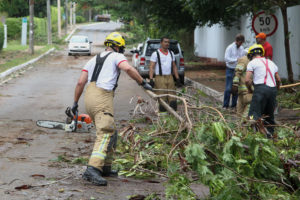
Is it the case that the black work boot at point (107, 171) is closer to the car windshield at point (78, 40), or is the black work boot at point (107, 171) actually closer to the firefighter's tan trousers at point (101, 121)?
the firefighter's tan trousers at point (101, 121)

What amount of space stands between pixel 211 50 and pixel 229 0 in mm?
12963

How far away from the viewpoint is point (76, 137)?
9.66 meters

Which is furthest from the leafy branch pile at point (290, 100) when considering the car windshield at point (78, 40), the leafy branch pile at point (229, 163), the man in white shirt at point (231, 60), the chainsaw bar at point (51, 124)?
the car windshield at point (78, 40)

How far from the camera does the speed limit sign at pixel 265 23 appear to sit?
1395 centimetres

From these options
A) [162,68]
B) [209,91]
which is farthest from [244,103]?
[209,91]

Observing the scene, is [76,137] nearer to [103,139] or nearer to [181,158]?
[103,139]

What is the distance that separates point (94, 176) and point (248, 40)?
18.7m

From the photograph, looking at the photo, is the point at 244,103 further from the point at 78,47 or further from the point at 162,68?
the point at 78,47

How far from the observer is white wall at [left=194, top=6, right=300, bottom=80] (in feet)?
59.3

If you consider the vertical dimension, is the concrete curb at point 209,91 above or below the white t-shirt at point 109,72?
below

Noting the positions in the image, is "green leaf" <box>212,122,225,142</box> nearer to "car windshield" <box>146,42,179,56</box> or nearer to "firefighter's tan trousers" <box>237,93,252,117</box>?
"firefighter's tan trousers" <box>237,93,252,117</box>

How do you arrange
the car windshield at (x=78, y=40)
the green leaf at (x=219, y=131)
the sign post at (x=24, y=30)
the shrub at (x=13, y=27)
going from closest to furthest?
1. the green leaf at (x=219, y=131)
2. the car windshield at (x=78, y=40)
3. the sign post at (x=24, y=30)
4. the shrub at (x=13, y=27)

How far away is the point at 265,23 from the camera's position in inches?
555

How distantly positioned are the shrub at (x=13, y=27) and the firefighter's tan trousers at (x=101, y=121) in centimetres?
4715
